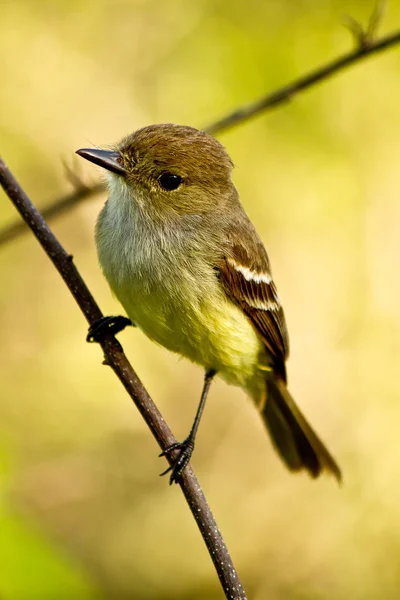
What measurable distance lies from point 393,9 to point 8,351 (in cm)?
404

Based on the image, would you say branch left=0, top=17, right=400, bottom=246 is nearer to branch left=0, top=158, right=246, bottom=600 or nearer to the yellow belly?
the yellow belly

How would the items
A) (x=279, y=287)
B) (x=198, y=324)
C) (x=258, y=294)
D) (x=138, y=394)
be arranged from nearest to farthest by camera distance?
(x=138, y=394), (x=198, y=324), (x=258, y=294), (x=279, y=287)

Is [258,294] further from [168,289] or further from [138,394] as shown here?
[138,394]

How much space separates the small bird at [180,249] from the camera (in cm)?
348

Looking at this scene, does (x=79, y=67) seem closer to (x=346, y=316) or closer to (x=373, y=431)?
(x=346, y=316)

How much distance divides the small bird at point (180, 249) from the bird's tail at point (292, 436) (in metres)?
0.79

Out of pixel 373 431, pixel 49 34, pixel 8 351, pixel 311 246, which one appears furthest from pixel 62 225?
pixel 373 431

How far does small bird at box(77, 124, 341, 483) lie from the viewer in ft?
11.4

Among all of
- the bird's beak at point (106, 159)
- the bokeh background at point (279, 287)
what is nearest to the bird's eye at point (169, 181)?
the bird's beak at point (106, 159)

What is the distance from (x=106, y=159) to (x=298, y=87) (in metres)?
0.94

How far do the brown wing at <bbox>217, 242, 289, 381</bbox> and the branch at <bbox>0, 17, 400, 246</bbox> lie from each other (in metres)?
0.63

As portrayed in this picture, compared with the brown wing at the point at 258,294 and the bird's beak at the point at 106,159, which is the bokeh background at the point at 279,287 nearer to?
the brown wing at the point at 258,294

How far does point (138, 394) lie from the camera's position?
2.84 m

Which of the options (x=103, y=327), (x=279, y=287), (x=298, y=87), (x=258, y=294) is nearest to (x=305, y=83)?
(x=298, y=87)
